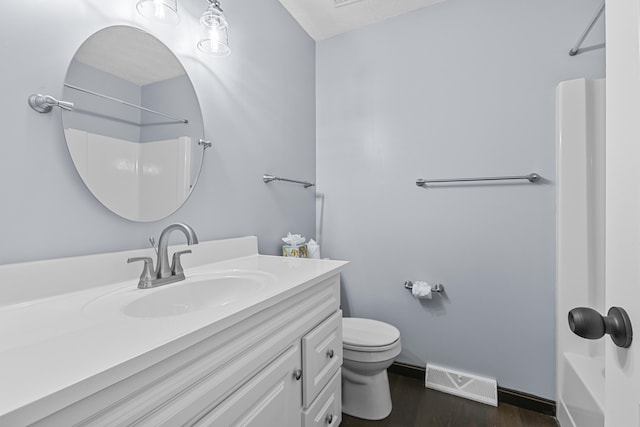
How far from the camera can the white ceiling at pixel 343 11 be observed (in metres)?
1.82

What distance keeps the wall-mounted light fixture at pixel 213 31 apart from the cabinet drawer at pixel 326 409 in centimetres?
147

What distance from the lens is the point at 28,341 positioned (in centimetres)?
52

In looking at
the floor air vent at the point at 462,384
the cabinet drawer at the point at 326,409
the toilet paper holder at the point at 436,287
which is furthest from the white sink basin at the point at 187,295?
the floor air vent at the point at 462,384

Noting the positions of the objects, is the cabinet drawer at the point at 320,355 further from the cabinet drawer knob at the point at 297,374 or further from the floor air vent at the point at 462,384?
the floor air vent at the point at 462,384

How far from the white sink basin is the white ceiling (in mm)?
1729

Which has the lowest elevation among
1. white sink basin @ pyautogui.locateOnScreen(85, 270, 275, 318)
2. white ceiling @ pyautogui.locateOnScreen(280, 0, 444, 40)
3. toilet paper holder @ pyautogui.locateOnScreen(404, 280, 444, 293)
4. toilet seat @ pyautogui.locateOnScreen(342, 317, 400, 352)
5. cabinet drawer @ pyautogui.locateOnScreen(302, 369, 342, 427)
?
cabinet drawer @ pyautogui.locateOnScreen(302, 369, 342, 427)

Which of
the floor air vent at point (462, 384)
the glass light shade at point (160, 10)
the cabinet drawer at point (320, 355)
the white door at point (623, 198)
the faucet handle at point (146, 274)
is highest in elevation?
the glass light shade at point (160, 10)

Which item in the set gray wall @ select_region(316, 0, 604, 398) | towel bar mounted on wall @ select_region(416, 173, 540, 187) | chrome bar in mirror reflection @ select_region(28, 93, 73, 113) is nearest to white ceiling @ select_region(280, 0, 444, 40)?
gray wall @ select_region(316, 0, 604, 398)

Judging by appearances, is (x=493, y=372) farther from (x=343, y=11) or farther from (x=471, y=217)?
(x=343, y=11)

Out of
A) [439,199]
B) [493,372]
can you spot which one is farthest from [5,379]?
[493,372]

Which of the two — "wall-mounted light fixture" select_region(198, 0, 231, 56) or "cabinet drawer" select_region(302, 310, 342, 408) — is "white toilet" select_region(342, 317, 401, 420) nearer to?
"cabinet drawer" select_region(302, 310, 342, 408)

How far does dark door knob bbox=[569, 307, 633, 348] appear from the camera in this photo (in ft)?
1.32

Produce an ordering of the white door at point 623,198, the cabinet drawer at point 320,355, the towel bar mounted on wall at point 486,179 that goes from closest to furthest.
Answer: the white door at point 623,198
the cabinet drawer at point 320,355
the towel bar mounted on wall at point 486,179

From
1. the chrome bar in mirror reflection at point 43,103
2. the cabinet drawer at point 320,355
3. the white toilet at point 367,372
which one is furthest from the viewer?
the white toilet at point 367,372
